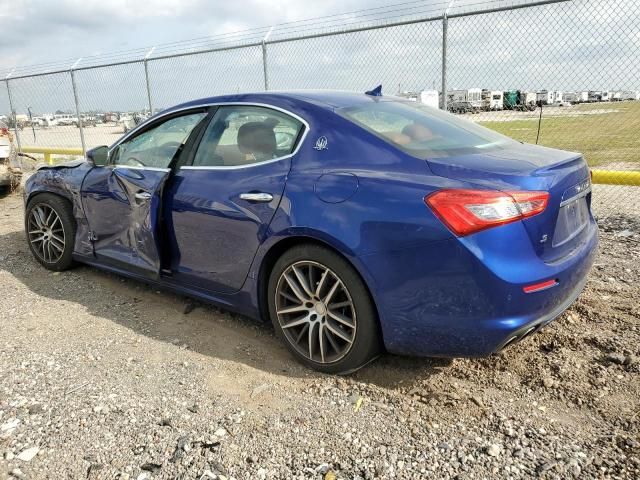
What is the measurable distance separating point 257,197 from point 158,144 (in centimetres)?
134

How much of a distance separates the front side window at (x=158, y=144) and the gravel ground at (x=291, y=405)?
118 centimetres

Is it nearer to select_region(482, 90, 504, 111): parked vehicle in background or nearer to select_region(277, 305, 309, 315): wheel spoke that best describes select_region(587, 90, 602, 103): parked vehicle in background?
select_region(482, 90, 504, 111): parked vehicle in background

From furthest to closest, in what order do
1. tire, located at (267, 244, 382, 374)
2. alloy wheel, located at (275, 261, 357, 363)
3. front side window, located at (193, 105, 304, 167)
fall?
front side window, located at (193, 105, 304, 167), alloy wheel, located at (275, 261, 357, 363), tire, located at (267, 244, 382, 374)

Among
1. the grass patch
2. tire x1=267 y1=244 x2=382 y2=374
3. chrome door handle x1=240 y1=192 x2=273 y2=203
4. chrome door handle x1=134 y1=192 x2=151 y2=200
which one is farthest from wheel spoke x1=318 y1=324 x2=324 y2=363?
the grass patch

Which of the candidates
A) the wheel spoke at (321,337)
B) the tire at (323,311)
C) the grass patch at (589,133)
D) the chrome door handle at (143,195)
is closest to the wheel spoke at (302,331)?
the tire at (323,311)

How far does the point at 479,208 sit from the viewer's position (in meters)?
2.41

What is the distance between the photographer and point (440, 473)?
2.23 m

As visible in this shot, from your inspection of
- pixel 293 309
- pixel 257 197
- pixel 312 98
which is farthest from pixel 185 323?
pixel 312 98

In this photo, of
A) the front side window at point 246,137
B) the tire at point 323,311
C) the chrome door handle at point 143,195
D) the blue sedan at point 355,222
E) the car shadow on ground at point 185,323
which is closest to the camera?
the blue sedan at point 355,222

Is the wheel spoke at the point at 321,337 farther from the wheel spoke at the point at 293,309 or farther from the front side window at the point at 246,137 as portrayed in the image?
the front side window at the point at 246,137

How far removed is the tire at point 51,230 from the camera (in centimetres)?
469

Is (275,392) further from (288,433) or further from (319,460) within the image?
(319,460)

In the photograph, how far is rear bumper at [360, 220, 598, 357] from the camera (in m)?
2.41

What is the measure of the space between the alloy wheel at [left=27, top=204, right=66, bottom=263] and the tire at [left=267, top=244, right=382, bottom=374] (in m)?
2.63
